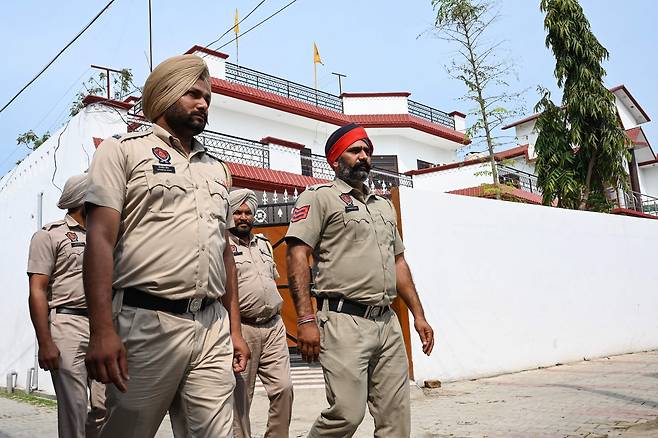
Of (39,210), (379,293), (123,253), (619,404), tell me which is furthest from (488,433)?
(39,210)

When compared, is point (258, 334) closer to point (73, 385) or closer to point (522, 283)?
point (73, 385)

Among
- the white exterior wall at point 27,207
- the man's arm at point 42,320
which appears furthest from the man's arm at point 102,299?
the white exterior wall at point 27,207

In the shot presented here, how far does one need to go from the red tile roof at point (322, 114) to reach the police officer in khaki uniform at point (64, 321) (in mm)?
12010

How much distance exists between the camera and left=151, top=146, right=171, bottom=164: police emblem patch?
2271 millimetres

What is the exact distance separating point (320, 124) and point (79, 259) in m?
15.2

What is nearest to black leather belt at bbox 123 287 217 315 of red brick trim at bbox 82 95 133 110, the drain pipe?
red brick trim at bbox 82 95 133 110

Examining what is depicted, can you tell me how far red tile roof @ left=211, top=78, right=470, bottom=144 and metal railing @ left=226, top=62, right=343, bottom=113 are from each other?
0.23 meters

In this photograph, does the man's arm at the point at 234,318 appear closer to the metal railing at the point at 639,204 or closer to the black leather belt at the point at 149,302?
the black leather belt at the point at 149,302

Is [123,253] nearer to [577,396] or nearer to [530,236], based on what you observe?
[577,396]

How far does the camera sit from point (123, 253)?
2.18 m

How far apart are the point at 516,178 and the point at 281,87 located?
23.2ft

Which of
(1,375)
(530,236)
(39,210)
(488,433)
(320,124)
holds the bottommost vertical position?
(488,433)

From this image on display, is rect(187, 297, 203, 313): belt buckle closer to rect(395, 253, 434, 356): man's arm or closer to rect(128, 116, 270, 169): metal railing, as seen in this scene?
rect(395, 253, 434, 356): man's arm

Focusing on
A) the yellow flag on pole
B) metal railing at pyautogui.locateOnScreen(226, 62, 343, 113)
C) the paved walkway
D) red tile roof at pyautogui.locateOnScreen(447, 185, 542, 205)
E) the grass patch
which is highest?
the yellow flag on pole
